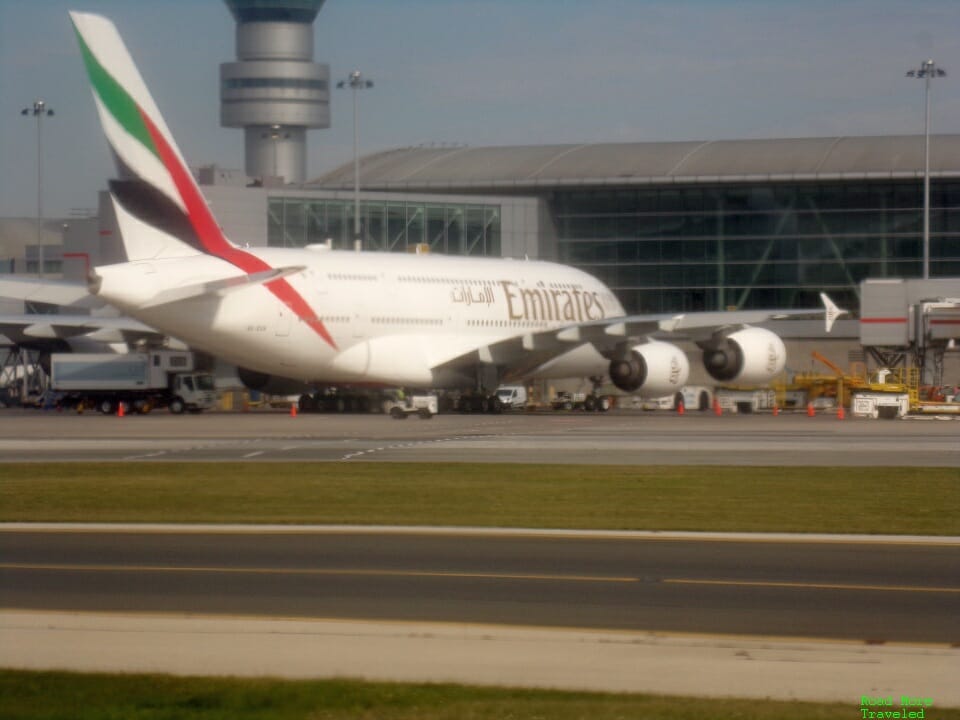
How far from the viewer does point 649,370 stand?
4912cm

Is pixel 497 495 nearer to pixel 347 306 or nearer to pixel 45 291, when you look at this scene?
pixel 347 306

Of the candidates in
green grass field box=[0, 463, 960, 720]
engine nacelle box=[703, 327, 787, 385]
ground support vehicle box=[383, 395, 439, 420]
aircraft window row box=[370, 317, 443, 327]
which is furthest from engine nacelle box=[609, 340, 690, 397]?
green grass field box=[0, 463, 960, 720]

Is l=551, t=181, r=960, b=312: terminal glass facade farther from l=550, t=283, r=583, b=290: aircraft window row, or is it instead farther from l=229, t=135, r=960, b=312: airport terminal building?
l=550, t=283, r=583, b=290: aircraft window row

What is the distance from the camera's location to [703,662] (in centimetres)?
1113

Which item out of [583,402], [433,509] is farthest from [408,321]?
[433,509]

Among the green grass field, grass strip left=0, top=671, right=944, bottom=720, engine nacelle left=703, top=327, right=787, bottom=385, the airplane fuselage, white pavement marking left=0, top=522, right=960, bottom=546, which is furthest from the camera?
engine nacelle left=703, top=327, right=787, bottom=385

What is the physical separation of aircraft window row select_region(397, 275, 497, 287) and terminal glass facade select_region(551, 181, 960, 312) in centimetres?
3462

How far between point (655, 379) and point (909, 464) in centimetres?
2029

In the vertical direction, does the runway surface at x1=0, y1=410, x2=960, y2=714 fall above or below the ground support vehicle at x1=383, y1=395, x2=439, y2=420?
below

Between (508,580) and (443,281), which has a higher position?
(443,281)

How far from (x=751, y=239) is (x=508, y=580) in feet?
239

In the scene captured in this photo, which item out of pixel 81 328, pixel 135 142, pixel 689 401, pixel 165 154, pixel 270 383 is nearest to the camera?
Answer: pixel 135 142

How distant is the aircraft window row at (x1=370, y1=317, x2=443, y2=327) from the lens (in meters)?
48.8

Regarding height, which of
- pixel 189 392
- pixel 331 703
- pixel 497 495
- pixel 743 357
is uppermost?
pixel 743 357
